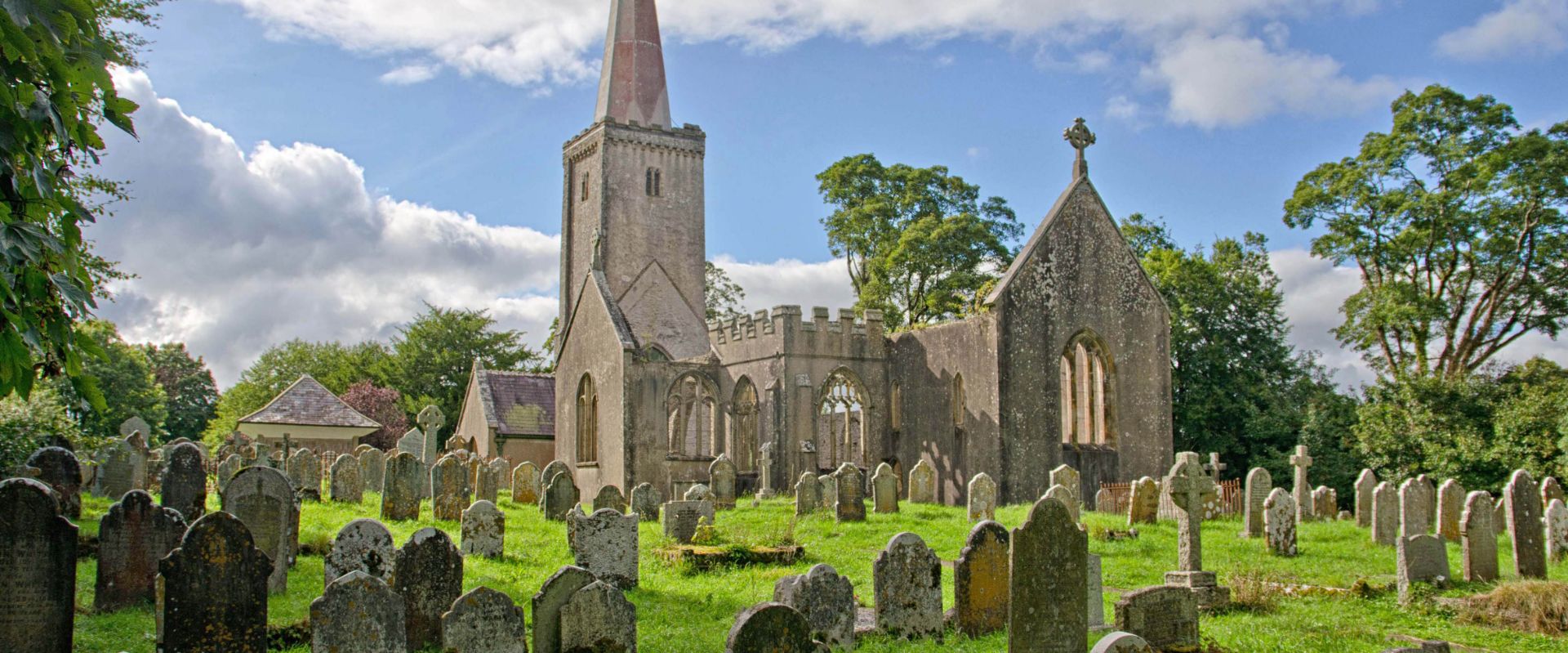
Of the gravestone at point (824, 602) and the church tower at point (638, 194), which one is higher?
the church tower at point (638, 194)

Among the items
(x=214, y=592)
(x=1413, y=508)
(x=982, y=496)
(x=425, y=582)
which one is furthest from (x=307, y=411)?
(x=1413, y=508)

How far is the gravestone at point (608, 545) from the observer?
485 inches

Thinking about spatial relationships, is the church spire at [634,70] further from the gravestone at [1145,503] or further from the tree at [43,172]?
the tree at [43,172]

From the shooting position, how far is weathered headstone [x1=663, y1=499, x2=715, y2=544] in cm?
1587

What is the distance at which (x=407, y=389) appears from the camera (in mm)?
51406

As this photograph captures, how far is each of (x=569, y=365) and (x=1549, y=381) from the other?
2486cm

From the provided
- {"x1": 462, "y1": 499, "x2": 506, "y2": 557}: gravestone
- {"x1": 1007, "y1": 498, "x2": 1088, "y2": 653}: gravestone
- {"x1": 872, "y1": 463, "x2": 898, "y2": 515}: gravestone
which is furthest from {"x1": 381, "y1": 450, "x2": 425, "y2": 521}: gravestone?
{"x1": 1007, "y1": 498, "x2": 1088, "y2": 653}: gravestone

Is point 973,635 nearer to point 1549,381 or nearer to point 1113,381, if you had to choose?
point 1113,381

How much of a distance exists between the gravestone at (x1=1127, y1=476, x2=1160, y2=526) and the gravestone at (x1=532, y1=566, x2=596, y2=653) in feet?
41.2

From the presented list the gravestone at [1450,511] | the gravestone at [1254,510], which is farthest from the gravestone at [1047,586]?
the gravestone at [1450,511]

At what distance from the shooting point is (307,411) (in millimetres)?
33906

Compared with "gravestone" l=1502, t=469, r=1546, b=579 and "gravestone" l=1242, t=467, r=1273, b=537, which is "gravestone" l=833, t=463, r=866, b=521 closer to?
"gravestone" l=1242, t=467, r=1273, b=537

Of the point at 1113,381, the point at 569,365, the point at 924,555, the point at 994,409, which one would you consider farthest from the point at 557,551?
the point at 569,365

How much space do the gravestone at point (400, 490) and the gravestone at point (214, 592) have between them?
9.22 metres
